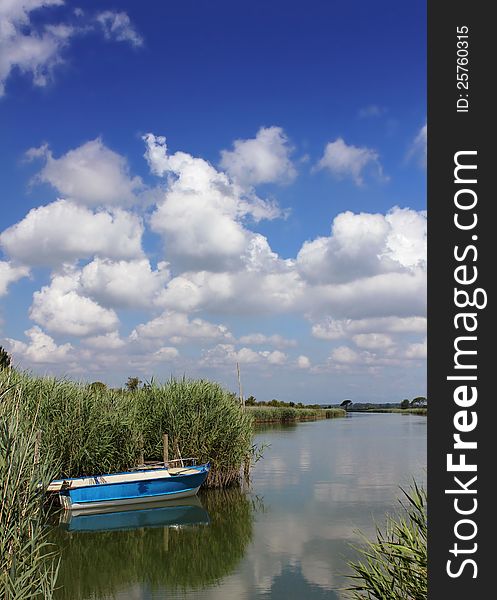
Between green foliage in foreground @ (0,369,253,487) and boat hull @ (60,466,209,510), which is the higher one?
green foliage in foreground @ (0,369,253,487)

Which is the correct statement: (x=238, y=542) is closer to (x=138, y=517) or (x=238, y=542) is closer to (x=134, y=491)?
(x=138, y=517)

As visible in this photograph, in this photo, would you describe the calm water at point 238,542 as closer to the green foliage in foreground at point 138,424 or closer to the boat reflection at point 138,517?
the boat reflection at point 138,517

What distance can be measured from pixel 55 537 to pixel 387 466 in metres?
16.7

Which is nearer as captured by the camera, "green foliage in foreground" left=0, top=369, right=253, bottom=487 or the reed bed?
"green foliage in foreground" left=0, top=369, right=253, bottom=487

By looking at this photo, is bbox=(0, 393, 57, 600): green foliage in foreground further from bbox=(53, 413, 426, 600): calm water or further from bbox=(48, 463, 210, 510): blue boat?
bbox=(48, 463, 210, 510): blue boat

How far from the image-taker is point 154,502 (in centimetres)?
1905

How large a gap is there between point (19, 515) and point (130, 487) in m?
11.4

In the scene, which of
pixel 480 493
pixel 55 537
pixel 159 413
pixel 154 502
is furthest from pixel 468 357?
pixel 159 413

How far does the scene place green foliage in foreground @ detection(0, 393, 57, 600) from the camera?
21.1 ft

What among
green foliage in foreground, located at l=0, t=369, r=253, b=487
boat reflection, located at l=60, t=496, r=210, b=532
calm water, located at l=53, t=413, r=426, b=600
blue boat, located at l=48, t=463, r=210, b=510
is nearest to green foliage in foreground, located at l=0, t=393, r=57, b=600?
calm water, located at l=53, t=413, r=426, b=600

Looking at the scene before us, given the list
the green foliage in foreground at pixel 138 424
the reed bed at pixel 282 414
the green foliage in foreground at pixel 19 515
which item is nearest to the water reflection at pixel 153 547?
the green foliage in foreground at pixel 138 424

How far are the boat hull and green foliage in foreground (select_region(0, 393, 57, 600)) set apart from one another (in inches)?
391

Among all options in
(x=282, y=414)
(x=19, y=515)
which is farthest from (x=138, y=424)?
(x=282, y=414)

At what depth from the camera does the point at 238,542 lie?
604 inches
